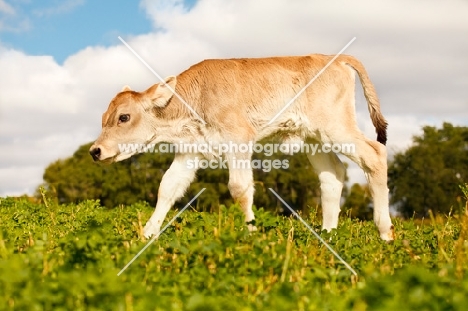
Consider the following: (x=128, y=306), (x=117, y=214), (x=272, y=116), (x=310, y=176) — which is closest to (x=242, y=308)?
(x=128, y=306)

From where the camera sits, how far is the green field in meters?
4.69

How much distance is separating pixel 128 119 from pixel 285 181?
173 ft

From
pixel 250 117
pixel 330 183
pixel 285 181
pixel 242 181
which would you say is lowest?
pixel 242 181

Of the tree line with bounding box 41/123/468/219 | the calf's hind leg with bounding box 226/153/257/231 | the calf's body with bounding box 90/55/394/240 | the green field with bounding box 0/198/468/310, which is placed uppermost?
the tree line with bounding box 41/123/468/219

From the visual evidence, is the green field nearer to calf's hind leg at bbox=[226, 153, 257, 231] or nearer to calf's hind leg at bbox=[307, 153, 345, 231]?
calf's hind leg at bbox=[226, 153, 257, 231]

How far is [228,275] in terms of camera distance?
221 inches

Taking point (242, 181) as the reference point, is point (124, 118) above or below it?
above

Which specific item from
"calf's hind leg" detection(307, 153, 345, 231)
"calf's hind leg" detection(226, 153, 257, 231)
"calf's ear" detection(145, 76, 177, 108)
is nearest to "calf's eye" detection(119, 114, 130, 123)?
"calf's ear" detection(145, 76, 177, 108)

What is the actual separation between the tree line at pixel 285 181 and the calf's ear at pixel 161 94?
45714mm

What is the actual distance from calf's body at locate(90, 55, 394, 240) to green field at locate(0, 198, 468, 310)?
8.69 feet

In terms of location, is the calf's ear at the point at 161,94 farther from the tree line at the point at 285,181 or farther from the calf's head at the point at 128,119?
the tree line at the point at 285,181

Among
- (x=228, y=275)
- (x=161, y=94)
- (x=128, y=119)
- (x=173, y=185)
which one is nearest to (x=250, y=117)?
(x=161, y=94)

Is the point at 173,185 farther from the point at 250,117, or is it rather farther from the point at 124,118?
the point at 250,117

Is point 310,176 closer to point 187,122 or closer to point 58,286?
point 187,122
